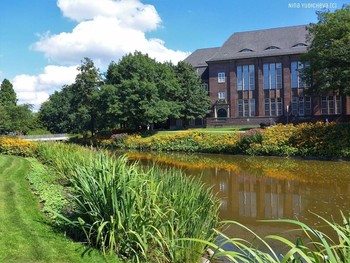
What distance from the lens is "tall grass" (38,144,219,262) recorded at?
17.4 ft

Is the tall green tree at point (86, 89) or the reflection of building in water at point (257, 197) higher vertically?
the tall green tree at point (86, 89)

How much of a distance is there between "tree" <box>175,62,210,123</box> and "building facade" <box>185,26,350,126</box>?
2345mm

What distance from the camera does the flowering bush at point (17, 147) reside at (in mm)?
20248

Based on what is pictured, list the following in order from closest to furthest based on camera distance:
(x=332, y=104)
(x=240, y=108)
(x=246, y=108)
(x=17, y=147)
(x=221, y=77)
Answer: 1. (x=17, y=147)
2. (x=332, y=104)
3. (x=246, y=108)
4. (x=240, y=108)
5. (x=221, y=77)

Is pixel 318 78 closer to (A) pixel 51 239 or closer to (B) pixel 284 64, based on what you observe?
(B) pixel 284 64

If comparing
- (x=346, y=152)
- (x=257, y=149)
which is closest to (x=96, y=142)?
(x=257, y=149)

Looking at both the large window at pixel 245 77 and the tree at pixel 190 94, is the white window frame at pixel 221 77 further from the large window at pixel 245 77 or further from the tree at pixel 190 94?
the tree at pixel 190 94

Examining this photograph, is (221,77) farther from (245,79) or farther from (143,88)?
(143,88)

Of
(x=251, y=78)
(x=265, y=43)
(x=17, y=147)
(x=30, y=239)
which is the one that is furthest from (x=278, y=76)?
(x=30, y=239)

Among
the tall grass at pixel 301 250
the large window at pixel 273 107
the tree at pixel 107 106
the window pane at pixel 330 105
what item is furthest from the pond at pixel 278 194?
the large window at pixel 273 107

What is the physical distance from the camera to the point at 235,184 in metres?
14.9

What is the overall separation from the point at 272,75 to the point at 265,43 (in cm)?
537

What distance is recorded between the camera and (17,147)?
69.2 ft

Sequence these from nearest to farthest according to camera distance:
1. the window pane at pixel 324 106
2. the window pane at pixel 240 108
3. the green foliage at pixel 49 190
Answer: the green foliage at pixel 49 190 → the window pane at pixel 324 106 → the window pane at pixel 240 108
